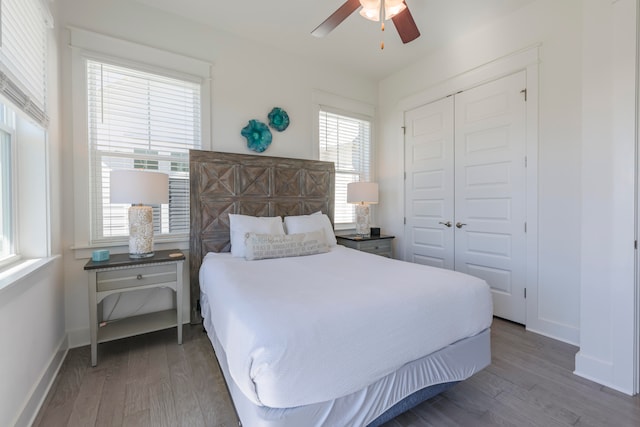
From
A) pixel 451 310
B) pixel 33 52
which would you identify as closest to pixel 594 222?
pixel 451 310

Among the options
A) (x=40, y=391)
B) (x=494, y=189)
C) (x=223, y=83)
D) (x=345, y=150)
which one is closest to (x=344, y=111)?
(x=345, y=150)

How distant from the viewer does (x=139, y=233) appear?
96.7 inches

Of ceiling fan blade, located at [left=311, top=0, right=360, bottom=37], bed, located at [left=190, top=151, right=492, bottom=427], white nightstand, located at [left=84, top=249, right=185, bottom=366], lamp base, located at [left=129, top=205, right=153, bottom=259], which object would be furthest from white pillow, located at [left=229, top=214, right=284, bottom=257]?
ceiling fan blade, located at [left=311, top=0, right=360, bottom=37]

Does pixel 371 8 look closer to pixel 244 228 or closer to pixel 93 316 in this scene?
pixel 244 228

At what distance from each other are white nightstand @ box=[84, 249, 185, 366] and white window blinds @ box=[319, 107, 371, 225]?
7.66 feet

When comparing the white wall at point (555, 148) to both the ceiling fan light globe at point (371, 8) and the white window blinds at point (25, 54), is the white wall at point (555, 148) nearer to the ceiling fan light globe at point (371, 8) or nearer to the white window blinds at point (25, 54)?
the ceiling fan light globe at point (371, 8)

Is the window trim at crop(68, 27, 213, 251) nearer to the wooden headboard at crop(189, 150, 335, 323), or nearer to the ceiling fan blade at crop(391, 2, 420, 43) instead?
the wooden headboard at crop(189, 150, 335, 323)

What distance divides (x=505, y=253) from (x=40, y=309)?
161 inches

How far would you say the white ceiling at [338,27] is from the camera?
9.01 feet

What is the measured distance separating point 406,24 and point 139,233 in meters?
2.84

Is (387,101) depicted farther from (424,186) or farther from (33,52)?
(33,52)

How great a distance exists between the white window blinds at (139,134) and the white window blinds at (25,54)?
0.54 metres

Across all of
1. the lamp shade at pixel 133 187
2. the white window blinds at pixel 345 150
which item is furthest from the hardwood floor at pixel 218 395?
the white window blinds at pixel 345 150

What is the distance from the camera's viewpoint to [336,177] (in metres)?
4.14
